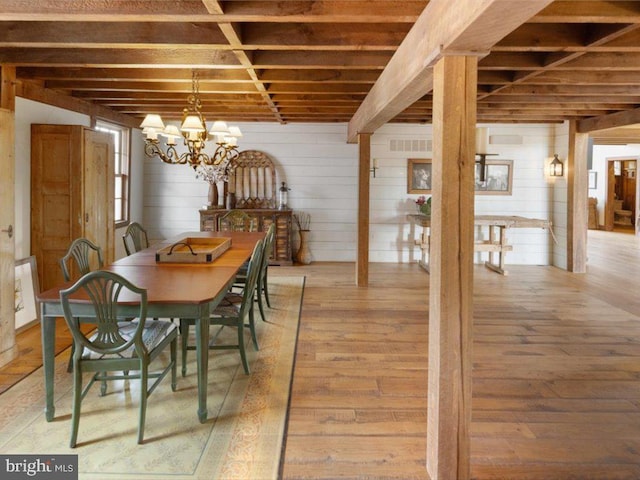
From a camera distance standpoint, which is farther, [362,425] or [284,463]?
[362,425]

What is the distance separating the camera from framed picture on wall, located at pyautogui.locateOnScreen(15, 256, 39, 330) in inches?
176

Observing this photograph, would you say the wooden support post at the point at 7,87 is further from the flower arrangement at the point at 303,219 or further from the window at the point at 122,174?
the flower arrangement at the point at 303,219

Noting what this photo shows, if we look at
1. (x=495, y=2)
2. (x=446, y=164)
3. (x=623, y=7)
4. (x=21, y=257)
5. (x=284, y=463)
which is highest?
(x=623, y=7)

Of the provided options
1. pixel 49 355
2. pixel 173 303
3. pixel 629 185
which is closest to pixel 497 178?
pixel 173 303

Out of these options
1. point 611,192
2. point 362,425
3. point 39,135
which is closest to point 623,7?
point 362,425

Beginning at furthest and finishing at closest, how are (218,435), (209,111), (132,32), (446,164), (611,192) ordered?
1. (611,192)
2. (209,111)
3. (132,32)
4. (218,435)
5. (446,164)

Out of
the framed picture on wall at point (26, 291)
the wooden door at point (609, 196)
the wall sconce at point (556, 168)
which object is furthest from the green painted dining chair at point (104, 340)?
the wooden door at point (609, 196)

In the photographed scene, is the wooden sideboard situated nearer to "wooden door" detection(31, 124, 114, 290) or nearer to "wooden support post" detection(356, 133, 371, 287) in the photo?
"wooden support post" detection(356, 133, 371, 287)

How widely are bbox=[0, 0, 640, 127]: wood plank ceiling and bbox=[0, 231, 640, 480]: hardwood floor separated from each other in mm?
2181

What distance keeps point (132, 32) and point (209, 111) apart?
12.2 feet

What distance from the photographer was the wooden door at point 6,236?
3.63 m

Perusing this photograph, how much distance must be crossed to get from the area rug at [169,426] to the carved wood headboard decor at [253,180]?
4810 mm

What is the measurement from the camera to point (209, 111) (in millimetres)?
7086

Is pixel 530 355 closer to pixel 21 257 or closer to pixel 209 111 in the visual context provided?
pixel 21 257
